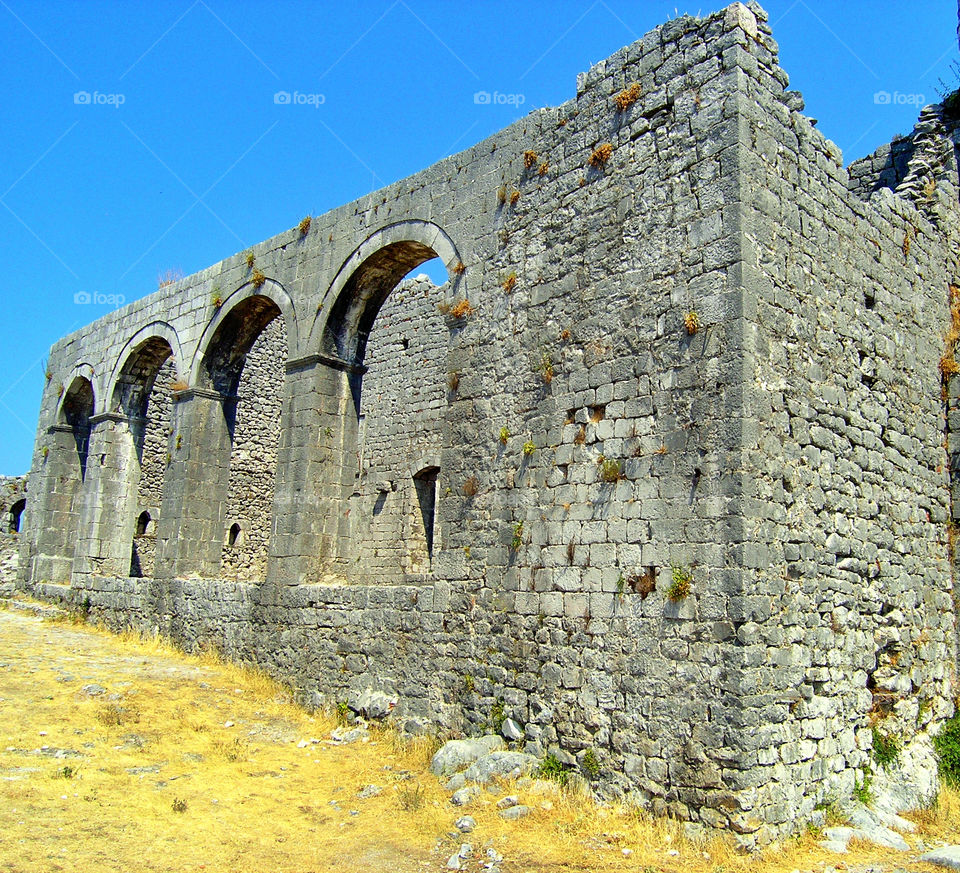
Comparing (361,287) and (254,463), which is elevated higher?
(361,287)

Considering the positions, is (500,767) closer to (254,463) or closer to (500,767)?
(500,767)

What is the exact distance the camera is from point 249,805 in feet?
23.1

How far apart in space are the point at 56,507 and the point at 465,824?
13422 mm

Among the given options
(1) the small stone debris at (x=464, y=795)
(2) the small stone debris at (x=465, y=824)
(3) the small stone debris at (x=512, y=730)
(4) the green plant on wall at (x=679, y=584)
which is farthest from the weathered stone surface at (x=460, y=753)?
(4) the green plant on wall at (x=679, y=584)

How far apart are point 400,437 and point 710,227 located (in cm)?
1014

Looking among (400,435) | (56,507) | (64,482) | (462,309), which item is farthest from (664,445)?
(64,482)

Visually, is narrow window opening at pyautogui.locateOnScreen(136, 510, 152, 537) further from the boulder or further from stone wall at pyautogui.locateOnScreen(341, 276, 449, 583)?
the boulder

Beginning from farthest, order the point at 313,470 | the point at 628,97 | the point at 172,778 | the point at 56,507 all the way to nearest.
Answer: the point at 56,507 → the point at 313,470 → the point at 628,97 → the point at 172,778

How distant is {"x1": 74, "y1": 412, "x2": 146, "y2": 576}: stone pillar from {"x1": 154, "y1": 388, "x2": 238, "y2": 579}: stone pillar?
2.53 m

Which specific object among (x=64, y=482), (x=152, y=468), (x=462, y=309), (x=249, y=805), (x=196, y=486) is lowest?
(x=249, y=805)

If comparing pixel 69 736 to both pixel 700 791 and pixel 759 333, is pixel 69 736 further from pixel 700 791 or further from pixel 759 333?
pixel 759 333

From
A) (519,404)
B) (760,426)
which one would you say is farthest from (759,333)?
(519,404)

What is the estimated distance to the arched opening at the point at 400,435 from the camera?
15.8m

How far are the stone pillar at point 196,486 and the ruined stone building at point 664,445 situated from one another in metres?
1.33
